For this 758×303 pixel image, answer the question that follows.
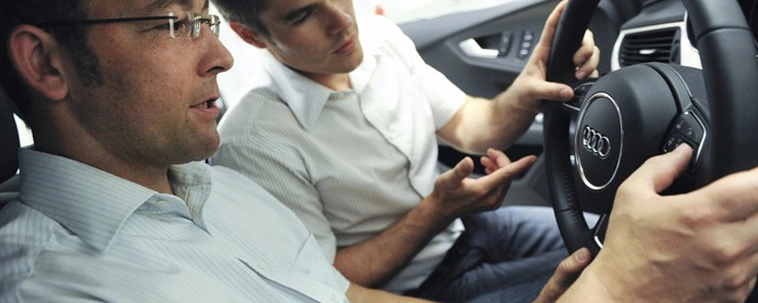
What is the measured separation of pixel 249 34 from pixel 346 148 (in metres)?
0.28

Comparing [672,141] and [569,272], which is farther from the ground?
[672,141]

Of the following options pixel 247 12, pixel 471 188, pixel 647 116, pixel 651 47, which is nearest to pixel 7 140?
pixel 247 12

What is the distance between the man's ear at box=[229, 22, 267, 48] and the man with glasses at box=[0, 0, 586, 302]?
0.31m

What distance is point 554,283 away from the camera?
0.90m

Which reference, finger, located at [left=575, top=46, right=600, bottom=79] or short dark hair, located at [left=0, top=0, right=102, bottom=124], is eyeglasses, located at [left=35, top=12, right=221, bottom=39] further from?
finger, located at [left=575, top=46, right=600, bottom=79]

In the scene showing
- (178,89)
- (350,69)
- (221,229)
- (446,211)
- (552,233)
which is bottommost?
(552,233)

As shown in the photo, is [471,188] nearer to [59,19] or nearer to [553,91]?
[553,91]

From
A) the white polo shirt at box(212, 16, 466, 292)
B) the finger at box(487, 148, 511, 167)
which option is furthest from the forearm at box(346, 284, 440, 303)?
the finger at box(487, 148, 511, 167)

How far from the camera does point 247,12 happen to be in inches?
46.8

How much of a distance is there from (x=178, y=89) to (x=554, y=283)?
0.55 m

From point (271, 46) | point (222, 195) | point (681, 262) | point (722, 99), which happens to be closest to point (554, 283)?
point (681, 262)

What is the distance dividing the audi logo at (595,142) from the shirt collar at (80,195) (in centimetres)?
56

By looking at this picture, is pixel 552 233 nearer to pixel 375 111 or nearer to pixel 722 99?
pixel 375 111

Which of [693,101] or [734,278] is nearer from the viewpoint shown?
[734,278]
